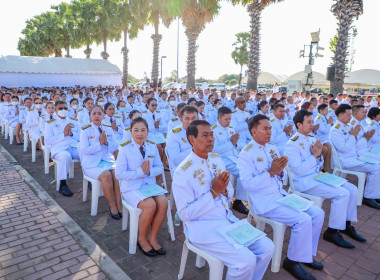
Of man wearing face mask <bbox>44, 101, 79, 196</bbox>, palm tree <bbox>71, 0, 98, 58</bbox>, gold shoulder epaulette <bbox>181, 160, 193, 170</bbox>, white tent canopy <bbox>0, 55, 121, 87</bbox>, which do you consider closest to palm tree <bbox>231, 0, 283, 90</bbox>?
man wearing face mask <bbox>44, 101, 79, 196</bbox>

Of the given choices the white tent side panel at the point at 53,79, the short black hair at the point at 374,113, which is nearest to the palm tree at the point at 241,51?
the white tent side panel at the point at 53,79

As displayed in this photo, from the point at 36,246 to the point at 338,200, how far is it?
3.96 metres

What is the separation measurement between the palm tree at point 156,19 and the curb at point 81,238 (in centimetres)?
1560

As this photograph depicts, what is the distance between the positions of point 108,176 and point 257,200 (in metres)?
2.31

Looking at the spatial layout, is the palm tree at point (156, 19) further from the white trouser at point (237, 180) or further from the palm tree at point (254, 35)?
the white trouser at point (237, 180)

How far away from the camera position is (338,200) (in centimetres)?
360

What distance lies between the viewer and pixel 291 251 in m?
2.95

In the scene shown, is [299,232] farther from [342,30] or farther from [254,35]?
[254,35]

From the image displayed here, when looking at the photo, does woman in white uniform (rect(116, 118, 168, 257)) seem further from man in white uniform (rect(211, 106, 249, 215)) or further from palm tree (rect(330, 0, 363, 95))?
palm tree (rect(330, 0, 363, 95))

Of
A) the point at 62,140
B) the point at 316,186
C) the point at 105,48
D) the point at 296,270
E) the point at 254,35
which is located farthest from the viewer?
the point at 105,48

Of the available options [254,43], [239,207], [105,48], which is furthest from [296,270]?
[105,48]

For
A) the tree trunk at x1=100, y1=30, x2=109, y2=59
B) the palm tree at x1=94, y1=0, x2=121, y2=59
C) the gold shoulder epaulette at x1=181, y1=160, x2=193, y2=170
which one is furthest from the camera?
the tree trunk at x1=100, y1=30, x2=109, y2=59

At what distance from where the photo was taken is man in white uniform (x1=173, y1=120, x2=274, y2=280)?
2.32m

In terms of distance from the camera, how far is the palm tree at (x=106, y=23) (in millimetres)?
Result: 23062
